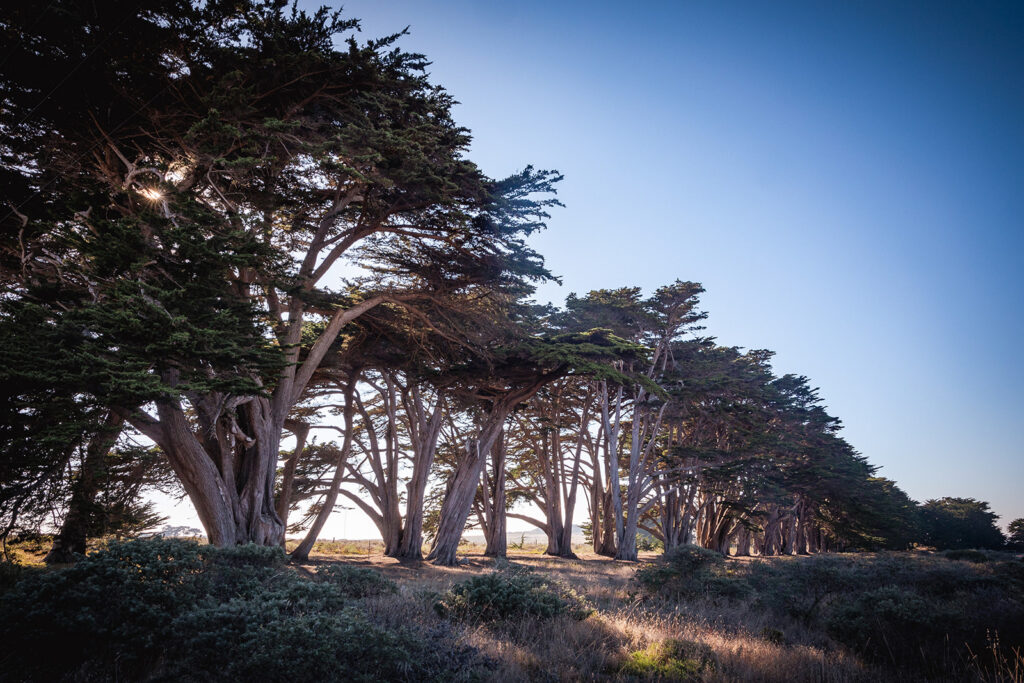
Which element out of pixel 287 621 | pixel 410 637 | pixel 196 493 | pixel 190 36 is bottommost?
pixel 410 637

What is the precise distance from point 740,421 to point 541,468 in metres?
10.5

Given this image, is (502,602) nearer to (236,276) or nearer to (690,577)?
(690,577)

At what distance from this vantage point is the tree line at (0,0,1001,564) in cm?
684

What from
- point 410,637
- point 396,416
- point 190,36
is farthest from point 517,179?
point 396,416

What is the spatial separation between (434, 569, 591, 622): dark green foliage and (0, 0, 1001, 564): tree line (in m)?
4.35

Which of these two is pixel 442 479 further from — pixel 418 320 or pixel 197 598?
pixel 197 598

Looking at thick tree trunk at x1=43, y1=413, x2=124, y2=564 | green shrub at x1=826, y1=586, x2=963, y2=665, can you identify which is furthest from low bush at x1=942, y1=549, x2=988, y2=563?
thick tree trunk at x1=43, y1=413, x2=124, y2=564

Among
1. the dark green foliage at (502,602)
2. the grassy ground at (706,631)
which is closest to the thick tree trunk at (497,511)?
the grassy ground at (706,631)

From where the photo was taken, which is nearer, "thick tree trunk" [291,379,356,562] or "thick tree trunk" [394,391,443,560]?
"thick tree trunk" [291,379,356,562]

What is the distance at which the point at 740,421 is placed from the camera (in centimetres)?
2258

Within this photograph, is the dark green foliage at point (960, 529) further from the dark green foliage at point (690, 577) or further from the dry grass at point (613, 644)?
the dry grass at point (613, 644)

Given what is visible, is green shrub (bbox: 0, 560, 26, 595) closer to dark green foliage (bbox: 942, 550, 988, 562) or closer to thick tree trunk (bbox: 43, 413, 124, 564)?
thick tree trunk (bbox: 43, 413, 124, 564)

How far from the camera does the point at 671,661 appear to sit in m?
5.08

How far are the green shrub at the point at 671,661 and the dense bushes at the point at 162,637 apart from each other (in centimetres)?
204
